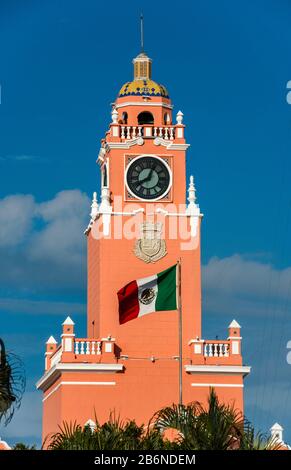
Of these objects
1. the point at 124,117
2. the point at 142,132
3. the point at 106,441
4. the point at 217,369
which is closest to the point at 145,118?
the point at 124,117

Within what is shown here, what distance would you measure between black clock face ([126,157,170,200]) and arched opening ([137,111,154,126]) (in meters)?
1.81

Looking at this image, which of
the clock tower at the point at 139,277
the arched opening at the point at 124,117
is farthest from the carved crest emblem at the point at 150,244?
the arched opening at the point at 124,117

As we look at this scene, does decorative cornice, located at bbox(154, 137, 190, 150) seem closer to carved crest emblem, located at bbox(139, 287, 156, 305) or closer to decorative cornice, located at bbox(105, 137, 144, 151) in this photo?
decorative cornice, located at bbox(105, 137, 144, 151)

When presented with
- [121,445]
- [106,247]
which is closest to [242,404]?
[106,247]

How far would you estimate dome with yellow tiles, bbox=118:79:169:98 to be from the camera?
72250 millimetres

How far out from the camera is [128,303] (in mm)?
69500

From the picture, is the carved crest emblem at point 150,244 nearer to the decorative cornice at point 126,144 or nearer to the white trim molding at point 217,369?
the decorative cornice at point 126,144

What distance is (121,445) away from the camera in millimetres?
48219

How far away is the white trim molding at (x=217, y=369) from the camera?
68.9 meters

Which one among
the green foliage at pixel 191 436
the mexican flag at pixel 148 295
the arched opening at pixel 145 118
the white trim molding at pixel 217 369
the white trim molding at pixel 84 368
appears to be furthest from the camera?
the arched opening at pixel 145 118

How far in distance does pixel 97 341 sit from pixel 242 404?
19.4 feet

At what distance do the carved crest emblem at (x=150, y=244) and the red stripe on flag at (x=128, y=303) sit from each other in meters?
1.58
